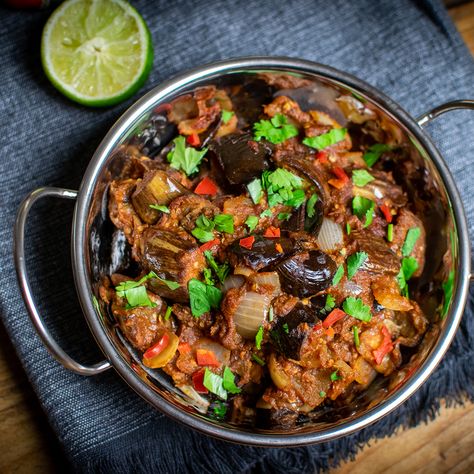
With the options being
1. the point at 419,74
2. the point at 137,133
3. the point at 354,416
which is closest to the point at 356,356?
the point at 354,416

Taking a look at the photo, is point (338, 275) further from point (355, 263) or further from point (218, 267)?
point (218, 267)

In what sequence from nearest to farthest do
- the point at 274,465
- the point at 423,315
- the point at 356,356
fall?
the point at 356,356
the point at 423,315
the point at 274,465

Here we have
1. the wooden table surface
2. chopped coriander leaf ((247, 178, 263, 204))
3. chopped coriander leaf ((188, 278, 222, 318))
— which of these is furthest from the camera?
the wooden table surface

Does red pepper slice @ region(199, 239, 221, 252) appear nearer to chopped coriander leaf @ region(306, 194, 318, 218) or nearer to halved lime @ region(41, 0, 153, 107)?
chopped coriander leaf @ region(306, 194, 318, 218)

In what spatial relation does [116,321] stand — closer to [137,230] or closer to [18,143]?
[137,230]

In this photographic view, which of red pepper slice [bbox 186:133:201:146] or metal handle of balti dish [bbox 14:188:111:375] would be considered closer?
metal handle of balti dish [bbox 14:188:111:375]

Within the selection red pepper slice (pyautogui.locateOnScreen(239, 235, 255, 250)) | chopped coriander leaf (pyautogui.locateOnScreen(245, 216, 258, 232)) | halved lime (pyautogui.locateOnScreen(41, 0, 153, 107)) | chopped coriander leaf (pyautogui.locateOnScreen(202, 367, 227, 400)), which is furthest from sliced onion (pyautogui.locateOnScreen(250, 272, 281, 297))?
halved lime (pyautogui.locateOnScreen(41, 0, 153, 107))
